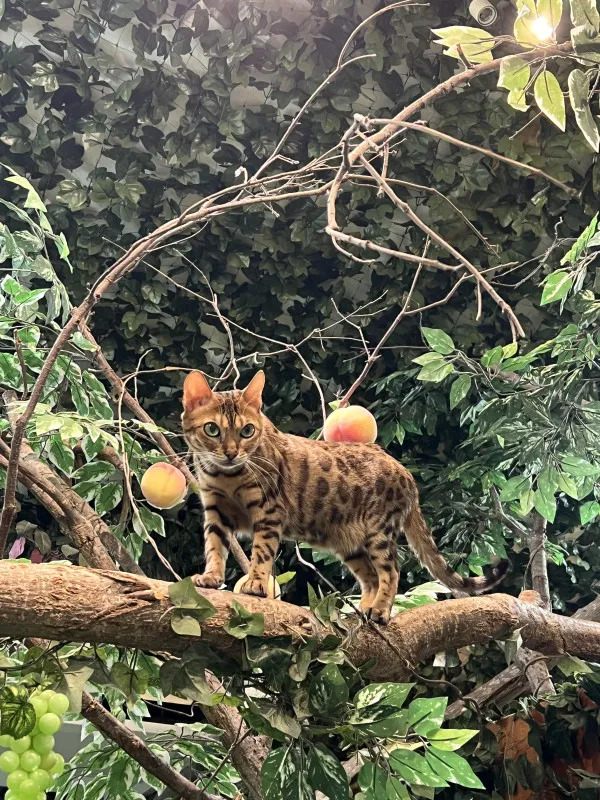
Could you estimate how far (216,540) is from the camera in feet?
3.37

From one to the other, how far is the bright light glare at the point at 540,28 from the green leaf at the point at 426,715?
75 cm

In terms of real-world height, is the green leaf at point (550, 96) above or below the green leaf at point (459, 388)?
above

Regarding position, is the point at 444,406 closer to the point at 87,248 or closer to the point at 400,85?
the point at 400,85

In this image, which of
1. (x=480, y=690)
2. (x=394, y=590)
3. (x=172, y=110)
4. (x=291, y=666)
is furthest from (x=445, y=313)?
(x=291, y=666)

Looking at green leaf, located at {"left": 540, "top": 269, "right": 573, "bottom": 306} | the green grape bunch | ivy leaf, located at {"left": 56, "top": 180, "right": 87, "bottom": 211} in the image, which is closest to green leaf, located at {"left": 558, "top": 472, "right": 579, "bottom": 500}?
green leaf, located at {"left": 540, "top": 269, "right": 573, "bottom": 306}

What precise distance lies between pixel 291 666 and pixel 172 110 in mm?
1870

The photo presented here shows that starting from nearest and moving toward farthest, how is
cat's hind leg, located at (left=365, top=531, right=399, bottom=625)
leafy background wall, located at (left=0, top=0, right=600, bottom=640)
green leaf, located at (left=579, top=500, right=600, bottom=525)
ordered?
cat's hind leg, located at (left=365, top=531, right=399, bottom=625) < green leaf, located at (left=579, top=500, right=600, bottom=525) < leafy background wall, located at (left=0, top=0, right=600, bottom=640)

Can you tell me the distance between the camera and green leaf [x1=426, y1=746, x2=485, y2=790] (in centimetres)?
83

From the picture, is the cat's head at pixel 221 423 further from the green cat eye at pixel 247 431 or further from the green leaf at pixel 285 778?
the green leaf at pixel 285 778

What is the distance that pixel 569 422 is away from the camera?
1.55 m

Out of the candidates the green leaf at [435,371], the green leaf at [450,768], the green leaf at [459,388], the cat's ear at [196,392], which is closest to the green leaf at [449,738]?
the green leaf at [450,768]

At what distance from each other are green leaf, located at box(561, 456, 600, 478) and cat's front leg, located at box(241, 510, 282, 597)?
78 centimetres

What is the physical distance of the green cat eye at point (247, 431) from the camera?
0.95 m

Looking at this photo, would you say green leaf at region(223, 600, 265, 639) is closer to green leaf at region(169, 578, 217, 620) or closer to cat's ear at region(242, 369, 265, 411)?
green leaf at region(169, 578, 217, 620)
